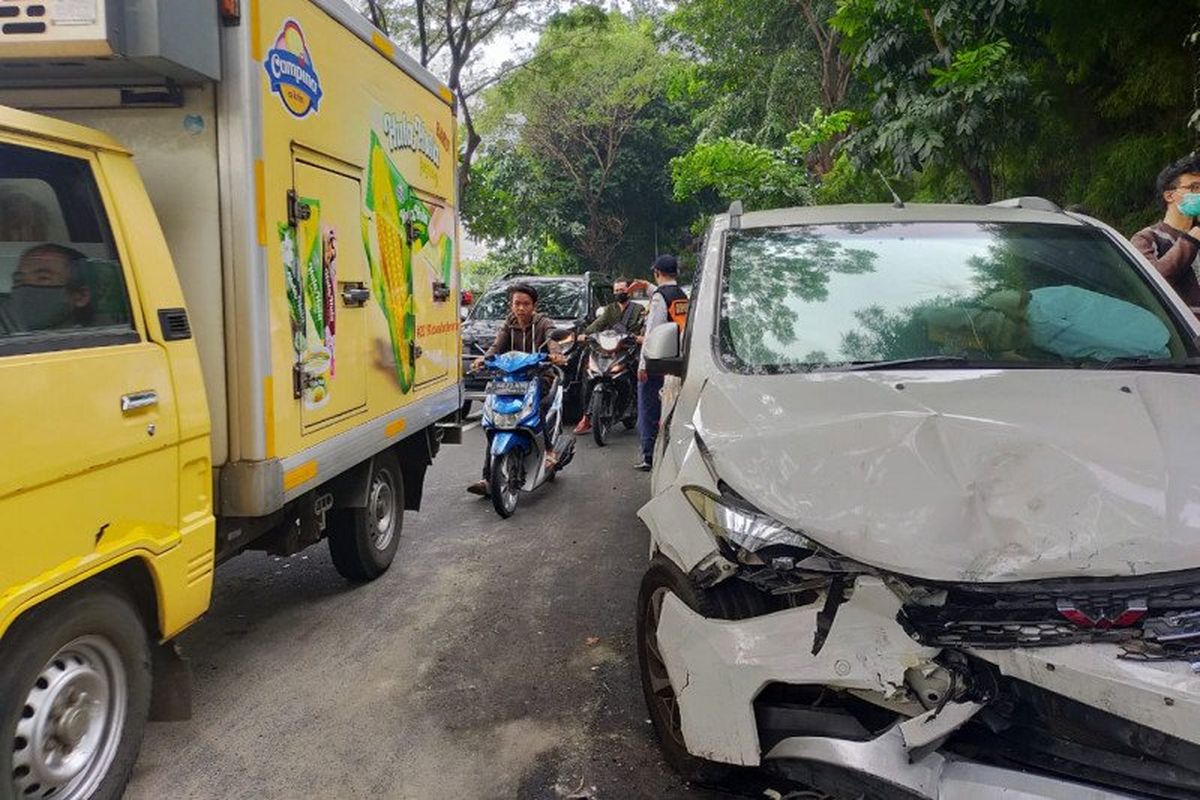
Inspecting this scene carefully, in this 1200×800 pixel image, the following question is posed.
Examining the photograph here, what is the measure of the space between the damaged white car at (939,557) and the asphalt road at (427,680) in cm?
51

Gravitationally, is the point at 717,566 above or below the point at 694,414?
below

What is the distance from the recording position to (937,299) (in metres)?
3.41

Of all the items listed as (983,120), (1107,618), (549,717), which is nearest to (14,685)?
(549,717)

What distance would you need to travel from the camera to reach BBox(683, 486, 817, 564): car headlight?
7.65 feet

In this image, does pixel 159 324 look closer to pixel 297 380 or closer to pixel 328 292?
pixel 297 380

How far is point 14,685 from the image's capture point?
2.25m

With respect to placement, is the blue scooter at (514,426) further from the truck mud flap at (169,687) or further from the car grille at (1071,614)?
the car grille at (1071,614)

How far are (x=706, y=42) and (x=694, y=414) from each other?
53.7 feet

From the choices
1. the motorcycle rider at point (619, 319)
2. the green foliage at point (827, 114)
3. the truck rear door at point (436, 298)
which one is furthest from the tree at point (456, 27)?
the truck rear door at point (436, 298)

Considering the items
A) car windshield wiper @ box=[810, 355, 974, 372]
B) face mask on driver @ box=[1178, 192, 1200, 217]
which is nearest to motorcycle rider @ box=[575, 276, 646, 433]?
face mask on driver @ box=[1178, 192, 1200, 217]

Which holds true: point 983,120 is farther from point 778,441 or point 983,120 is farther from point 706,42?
point 706,42

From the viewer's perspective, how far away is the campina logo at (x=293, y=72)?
3.32 metres

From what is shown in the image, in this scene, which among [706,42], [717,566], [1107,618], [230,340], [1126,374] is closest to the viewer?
[1107,618]

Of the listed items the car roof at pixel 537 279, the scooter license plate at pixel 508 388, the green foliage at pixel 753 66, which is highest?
the green foliage at pixel 753 66
